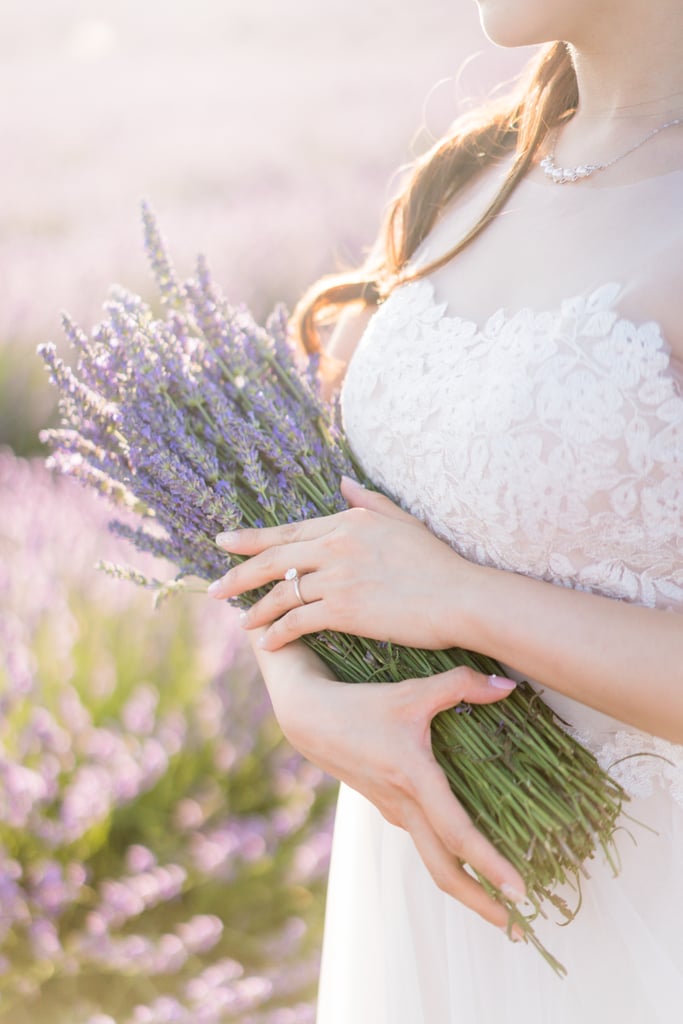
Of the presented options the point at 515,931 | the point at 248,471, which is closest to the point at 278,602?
the point at 248,471

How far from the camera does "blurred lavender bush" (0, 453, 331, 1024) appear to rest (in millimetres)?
2588

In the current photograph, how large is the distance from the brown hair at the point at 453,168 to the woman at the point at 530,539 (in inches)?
3.1

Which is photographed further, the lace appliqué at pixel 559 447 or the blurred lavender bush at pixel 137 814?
the blurred lavender bush at pixel 137 814

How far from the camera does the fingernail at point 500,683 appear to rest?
4.06ft

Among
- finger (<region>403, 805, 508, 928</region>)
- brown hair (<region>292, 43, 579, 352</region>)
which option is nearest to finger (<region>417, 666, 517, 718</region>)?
finger (<region>403, 805, 508, 928</region>)

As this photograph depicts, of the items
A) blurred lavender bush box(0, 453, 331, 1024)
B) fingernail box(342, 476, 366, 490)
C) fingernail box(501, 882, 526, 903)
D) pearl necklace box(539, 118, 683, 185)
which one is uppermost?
pearl necklace box(539, 118, 683, 185)

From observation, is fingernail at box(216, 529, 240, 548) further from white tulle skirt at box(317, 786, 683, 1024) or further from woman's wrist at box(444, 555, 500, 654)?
white tulle skirt at box(317, 786, 683, 1024)

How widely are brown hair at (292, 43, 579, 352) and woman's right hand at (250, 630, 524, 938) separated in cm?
75

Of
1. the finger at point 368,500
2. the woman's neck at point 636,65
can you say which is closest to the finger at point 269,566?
the finger at point 368,500

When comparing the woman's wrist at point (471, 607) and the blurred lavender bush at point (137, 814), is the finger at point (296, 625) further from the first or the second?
the blurred lavender bush at point (137, 814)

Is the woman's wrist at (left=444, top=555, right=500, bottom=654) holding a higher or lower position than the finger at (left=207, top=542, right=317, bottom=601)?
lower

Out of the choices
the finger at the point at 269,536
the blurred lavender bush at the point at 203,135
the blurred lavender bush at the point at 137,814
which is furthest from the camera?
the blurred lavender bush at the point at 203,135

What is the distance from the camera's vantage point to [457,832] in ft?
3.79

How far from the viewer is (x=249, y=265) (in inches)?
209
